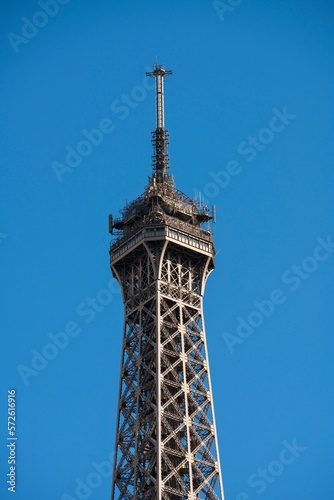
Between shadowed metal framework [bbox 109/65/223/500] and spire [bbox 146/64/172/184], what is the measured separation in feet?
1.45

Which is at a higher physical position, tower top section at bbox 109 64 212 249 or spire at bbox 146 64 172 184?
spire at bbox 146 64 172 184

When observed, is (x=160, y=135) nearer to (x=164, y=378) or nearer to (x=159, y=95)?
(x=159, y=95)

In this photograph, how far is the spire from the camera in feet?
624

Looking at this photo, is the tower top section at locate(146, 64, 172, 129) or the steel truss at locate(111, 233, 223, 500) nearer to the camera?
the steel truss at locate(111, 233, 223, 500)

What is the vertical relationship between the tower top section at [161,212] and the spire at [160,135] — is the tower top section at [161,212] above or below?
below

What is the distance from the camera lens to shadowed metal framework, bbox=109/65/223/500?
168 meters

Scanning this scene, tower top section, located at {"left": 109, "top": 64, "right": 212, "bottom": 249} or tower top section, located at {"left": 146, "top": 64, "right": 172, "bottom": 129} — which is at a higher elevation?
tower top section, located at {"left": 146, "top": 64, "right": 172, "bottom": 129}

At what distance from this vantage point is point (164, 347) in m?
176

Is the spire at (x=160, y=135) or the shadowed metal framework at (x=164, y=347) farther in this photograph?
the spire at (x=160, y=135)

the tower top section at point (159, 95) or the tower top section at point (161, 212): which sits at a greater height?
the tower top section at point (159, 95)

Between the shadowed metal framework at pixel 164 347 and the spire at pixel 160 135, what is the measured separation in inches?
17.4

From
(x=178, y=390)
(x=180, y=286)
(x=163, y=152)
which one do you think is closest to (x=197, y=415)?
(x=178, y=390)

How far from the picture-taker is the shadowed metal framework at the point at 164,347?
167750 mm

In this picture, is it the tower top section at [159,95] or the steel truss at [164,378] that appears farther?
the tower top section at [159,95]
